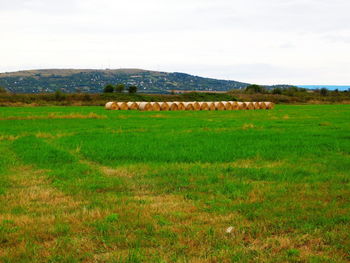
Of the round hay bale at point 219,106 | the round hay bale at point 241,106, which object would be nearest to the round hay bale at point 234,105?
the round hay bale at point 241,106

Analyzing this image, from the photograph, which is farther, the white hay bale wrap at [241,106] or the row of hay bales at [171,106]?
the white hay bale wrap at [241,106]

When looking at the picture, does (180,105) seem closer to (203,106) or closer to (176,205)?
(203,106)

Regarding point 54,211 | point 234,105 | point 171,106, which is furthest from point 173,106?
point 54,211

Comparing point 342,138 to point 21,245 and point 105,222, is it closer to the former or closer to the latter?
point 105,222

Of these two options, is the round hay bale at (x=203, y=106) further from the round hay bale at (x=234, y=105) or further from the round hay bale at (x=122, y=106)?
the round hay bale at (x=122, y=106)

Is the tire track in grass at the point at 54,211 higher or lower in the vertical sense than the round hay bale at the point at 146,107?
lower

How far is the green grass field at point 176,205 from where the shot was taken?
19.8 feet

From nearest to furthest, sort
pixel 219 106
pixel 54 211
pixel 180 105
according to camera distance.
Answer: pixel 54 211
pixel 180 105
pixel 219 106

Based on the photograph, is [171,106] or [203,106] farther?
[203,106]

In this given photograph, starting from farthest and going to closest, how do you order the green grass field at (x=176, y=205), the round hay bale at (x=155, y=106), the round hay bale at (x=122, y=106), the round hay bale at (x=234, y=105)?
1. the round hay bale at (x=234, y=105)
2. the round hay bale at (x=122, y=106)
3. the round hay bale at (x=155, y=106)
4. the green grass field at (x=176, y=205)

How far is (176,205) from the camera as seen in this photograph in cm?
825

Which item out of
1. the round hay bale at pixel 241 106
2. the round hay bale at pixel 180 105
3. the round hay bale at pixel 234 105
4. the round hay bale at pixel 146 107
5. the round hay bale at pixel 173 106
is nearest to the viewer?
the round hay bale at pixel 146 107

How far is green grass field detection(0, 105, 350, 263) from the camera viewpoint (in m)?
6.04

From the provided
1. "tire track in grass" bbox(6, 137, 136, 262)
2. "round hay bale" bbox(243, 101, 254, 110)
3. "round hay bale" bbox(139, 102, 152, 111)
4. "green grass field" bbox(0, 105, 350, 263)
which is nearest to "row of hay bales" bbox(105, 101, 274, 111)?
"round hay bale" bbox(139, 102, 152, 111)
